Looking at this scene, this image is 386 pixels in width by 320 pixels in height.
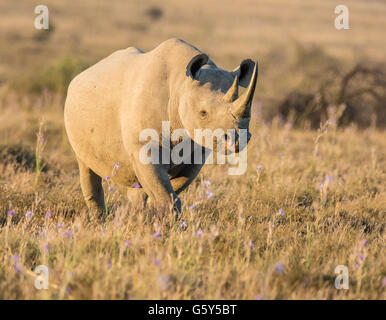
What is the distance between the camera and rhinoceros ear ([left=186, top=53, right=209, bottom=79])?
14.3 ft

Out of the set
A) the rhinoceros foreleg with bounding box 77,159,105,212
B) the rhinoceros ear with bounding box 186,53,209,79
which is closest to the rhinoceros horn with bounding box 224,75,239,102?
the rhinoceros ear with bounding box 186,53,209,79

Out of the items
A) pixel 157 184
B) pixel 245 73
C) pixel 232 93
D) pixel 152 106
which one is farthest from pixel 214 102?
pixel 157 184

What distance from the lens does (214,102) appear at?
4316 millimetres

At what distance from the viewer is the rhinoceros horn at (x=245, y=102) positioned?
4.09 m

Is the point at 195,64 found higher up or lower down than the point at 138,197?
higher up

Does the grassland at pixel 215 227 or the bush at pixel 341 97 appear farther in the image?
the bush at pixel 341 97

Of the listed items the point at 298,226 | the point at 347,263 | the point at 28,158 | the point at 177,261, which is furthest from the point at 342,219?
the point at 28,158

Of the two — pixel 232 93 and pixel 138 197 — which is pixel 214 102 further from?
pixel 138 197

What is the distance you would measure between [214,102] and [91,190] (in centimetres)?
200

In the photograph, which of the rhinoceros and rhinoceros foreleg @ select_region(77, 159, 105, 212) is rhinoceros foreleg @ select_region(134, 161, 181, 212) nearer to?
the rhinoceros

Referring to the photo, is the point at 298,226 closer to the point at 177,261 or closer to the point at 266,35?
the point at 177,261

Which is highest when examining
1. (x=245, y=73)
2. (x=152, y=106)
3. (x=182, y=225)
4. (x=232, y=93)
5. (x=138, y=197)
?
(x=245, y=73)

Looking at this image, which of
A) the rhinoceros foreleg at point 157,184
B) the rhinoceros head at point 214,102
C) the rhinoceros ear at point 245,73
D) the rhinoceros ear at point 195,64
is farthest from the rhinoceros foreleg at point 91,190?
the rhinoceros ear at point 245,73

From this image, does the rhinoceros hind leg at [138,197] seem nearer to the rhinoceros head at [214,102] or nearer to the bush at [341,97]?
the rhinoceros head at [214,102]
